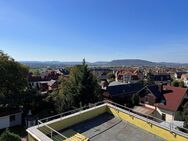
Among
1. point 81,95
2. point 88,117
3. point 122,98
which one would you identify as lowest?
point 122,98

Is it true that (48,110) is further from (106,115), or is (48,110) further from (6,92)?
(106,115)

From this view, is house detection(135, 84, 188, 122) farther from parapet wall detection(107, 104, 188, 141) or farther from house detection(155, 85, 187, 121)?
parapet wall detection(107, 104, 188, 141)

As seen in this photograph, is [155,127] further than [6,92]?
No

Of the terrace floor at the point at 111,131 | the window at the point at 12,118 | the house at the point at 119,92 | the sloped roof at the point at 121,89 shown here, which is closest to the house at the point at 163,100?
the house at the point at 119,92

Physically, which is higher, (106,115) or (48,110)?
(106,115)

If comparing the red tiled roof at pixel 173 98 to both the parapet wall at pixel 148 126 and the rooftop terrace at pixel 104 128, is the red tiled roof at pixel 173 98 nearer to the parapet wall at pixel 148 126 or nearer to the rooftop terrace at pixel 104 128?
the parapet wall at pixel 148 126

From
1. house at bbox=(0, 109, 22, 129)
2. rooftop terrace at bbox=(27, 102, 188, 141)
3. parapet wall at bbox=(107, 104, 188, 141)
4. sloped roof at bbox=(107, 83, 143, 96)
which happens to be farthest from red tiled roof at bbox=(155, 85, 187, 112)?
house at bbox=(0, 109, 22, 129)

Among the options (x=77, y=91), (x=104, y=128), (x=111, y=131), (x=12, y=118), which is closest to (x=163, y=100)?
(x=77, y=91)

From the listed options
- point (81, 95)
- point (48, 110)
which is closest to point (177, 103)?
point (81, 95)
